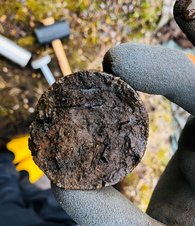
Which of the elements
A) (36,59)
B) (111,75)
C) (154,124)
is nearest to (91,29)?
(36,59)

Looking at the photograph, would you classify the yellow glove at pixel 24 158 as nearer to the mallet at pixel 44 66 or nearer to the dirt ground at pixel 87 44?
the dirt ground at pixel 87 44

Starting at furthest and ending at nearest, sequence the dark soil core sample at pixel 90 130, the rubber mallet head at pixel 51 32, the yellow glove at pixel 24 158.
Answer: the rubber mallet head at pixel 51 32 → the yellow glove at pixel 24 158 → the dark soil core sample at pixel 90 130

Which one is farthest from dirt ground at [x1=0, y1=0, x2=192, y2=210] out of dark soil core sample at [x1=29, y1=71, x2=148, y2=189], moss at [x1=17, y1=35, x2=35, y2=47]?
dark soil core sample at [x1=29, y1=71, x2=148, y2=189]

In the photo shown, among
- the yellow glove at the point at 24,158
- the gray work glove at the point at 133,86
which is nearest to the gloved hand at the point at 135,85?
the gray work glove at the point at 133,86

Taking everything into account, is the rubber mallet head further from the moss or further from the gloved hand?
the gloved hand

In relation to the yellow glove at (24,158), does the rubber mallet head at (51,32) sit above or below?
above

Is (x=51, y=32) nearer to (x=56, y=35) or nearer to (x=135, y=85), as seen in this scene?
(x=56, y=35)
